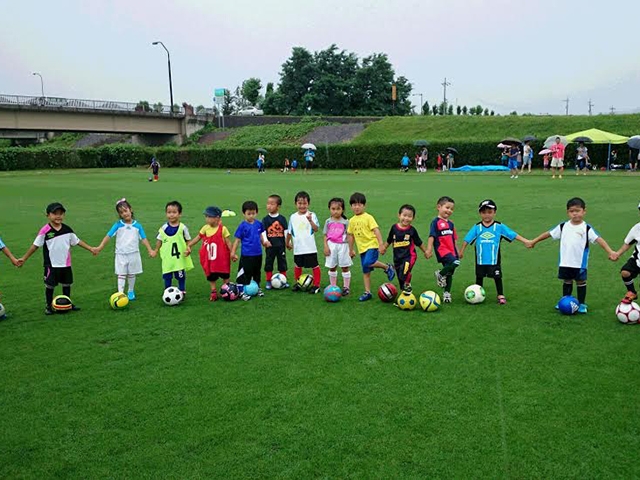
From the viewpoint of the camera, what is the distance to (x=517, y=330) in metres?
7.48

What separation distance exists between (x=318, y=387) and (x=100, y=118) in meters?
64.9

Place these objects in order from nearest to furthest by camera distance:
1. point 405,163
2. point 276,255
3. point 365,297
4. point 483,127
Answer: point 365,297 → point 276,255 → point 405,163 → point 483,127

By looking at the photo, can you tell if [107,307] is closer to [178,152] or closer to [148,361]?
[148,361]

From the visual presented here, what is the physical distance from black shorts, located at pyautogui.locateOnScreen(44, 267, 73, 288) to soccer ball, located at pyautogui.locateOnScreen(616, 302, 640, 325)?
8191 millimetres

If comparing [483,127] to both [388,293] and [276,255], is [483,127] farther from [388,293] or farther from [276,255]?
[388,293]

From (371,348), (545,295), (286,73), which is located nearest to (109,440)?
(371,348)

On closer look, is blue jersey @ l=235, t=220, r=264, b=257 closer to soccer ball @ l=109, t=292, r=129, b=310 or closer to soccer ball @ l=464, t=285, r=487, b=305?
soccer ball @ l=109, t=292, r=129, b=310

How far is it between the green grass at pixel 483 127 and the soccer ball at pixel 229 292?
130 ft

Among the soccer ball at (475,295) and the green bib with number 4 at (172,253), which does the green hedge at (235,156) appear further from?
the green bib with number 4 at (172,253)

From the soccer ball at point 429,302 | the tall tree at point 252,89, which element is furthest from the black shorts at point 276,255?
the tall tree at point 252,89

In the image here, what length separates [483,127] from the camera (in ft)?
184

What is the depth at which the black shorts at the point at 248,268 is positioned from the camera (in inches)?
388

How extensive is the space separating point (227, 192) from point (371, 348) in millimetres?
22376

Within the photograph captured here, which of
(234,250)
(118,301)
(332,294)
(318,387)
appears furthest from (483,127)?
(318,387)
